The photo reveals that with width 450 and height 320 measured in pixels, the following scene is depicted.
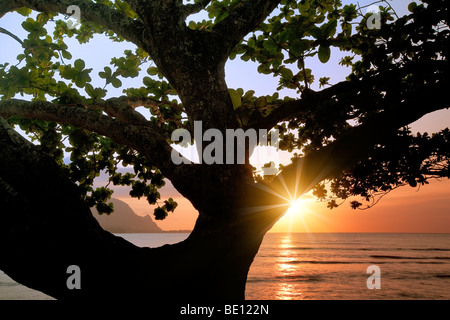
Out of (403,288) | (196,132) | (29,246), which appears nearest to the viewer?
(29,246)

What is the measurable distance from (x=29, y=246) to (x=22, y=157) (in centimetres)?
72

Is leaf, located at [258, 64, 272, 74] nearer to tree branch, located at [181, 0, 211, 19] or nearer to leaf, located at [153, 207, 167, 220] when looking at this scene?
tree branch, located at [181, 0, 211, 19]

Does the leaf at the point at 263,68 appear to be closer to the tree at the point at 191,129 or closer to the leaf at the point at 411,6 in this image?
the tree at the point at 191,129

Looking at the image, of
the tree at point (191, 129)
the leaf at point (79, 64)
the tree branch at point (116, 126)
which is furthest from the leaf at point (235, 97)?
the leaf at point (79, 64)

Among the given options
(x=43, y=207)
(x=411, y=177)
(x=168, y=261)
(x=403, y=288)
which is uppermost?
(x=411, y=177)

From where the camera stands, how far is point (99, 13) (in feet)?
10.4

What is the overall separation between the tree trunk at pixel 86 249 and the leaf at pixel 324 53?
1.73 metres

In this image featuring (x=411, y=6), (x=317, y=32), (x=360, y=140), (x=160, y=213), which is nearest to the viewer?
(x=360, y=140)

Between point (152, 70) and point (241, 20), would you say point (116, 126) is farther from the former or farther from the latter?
point (241, 20)

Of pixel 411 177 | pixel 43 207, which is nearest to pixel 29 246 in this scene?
pixel 43 207

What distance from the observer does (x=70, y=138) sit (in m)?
4.19

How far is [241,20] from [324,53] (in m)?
0.92

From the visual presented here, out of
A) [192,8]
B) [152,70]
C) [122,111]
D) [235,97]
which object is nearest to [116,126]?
[122,111]
